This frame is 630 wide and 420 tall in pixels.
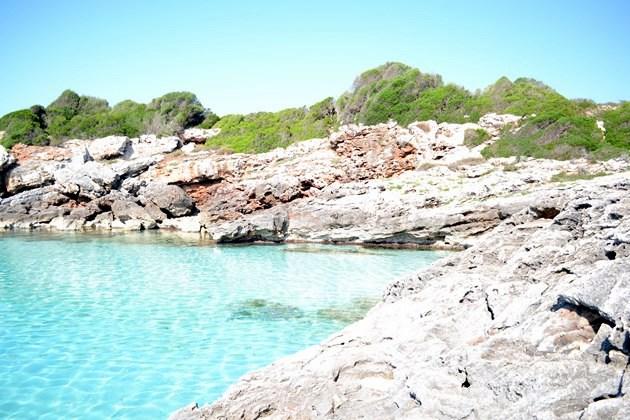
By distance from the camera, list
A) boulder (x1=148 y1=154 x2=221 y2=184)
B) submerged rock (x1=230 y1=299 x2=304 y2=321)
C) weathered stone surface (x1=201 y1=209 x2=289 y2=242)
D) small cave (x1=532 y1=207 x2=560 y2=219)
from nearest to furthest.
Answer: small cave (x1=532 y1=207 x2=560 y2=219) < submerged rock (x1=230 y1=299 x2=304 y2=321) < weathered stone surface (x1=201 y1=209 x2=289 y2=242) < boulder (x1=148 y1=154 x2=221 y2=184)

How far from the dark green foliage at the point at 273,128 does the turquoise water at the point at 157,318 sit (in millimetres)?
18731

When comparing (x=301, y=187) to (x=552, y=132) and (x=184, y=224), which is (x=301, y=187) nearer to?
(x=184, y=224)

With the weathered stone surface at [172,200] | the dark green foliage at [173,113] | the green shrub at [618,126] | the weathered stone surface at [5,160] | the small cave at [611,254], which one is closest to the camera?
the small cave at [611,254]

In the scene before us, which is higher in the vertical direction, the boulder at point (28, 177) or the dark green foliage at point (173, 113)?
the dark green foliage at point (173, 113)

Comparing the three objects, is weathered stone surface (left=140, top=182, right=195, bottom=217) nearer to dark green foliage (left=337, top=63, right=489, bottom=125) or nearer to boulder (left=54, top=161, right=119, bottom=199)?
boulder (left=54, top=161, right=119, bottom=199)

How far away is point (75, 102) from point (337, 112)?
2997 centimetres

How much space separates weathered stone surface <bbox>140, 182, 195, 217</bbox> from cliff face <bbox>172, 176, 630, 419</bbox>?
23.3 metres

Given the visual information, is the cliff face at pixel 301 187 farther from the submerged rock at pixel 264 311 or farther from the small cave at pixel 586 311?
the small cave at pixel 586 311

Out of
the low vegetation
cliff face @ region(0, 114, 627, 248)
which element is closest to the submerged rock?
cliff face @ region(0, 114, 627, 248)

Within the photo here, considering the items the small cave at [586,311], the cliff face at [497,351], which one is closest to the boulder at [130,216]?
the cliff face at [497,351]

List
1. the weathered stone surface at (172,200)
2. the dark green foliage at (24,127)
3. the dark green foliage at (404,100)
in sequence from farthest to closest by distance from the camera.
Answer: the dark green foliage at (24,127) → the dark green foliage at (404,100) → the weathered stone surface at (172,200)

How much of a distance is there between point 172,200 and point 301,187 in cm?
794

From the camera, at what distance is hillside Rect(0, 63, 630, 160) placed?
24.5 m

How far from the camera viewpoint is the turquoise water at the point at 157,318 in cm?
629
